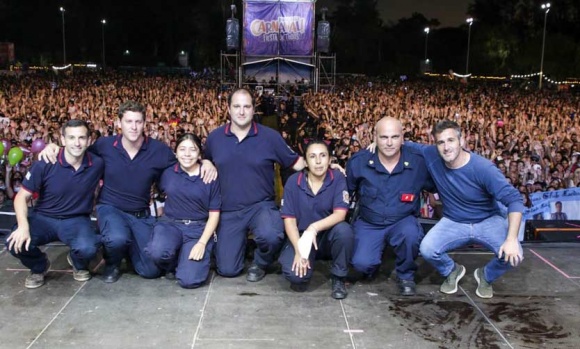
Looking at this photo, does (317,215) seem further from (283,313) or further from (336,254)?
(283,313)

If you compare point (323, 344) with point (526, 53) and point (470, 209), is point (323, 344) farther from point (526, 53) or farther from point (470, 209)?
point (526, 53)

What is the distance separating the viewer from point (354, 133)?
1216 centimetres

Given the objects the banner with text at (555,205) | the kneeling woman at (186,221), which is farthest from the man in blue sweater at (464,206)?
the banner with text at (555,205)

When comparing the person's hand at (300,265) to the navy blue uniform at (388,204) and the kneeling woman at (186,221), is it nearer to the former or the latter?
the navy blue uniform at (388,204)

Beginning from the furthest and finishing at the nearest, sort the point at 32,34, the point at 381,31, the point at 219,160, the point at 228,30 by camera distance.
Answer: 1. the point at 381,31
2. the point at 32,34
3. the point at 228,30
4. the point at 219,160

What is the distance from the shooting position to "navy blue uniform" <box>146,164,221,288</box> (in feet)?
15.9

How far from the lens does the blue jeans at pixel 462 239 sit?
468cm

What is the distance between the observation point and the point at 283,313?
14.2ft

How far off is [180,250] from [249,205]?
0.66 metres

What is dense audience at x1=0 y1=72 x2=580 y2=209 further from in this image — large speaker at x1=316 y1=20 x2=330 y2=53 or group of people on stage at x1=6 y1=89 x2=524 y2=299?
large speaker at x1=316 y1=20 x2=330 y2=53

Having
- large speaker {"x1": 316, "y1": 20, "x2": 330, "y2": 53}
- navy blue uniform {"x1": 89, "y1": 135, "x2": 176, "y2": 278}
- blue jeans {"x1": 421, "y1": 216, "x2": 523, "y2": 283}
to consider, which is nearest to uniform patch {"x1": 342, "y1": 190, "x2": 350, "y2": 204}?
blue jeans {"x1": 421, "y1": 216, "x2": 523, "y2": 283}

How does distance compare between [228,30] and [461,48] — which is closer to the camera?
[228,30]

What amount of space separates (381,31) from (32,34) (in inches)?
1581

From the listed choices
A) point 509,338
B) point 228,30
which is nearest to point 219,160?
point 509,338
